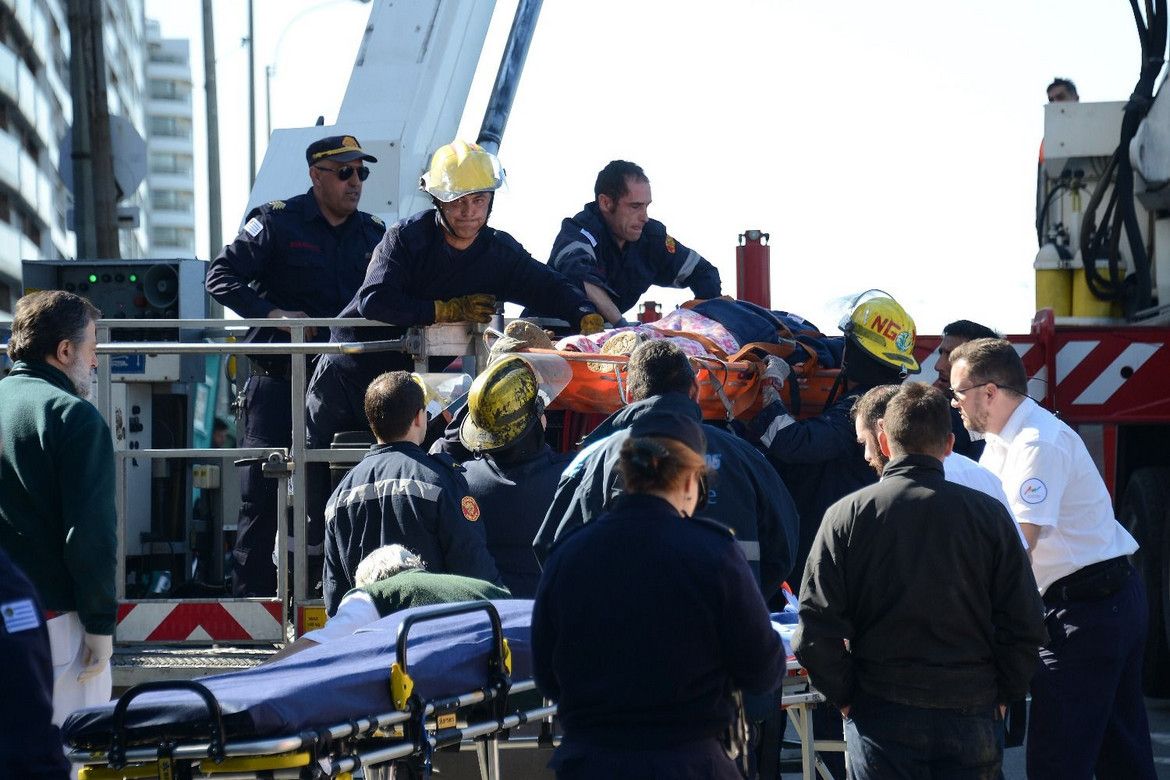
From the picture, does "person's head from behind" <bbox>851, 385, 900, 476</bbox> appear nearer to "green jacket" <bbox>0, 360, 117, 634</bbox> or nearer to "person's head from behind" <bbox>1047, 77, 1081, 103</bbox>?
"green jacket" <bbox>0, 360, 117, 634</bbox>

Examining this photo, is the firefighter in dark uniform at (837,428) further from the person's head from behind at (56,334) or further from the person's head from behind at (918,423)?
the person's head from behind at (56,334)

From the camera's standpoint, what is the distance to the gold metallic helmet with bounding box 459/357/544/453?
18.3 ft

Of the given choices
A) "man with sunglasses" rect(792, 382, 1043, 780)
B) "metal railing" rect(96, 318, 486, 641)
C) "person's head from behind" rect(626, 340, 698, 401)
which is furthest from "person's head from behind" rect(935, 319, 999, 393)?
"man with sunglasses" rect(792, 382, 1043, 780)

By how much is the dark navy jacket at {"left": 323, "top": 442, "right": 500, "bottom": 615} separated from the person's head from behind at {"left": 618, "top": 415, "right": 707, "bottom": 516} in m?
1.74

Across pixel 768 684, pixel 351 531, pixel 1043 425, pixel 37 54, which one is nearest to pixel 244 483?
pixel 351 531

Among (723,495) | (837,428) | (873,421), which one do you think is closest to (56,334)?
(723,495)

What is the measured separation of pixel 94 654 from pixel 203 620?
5.03ft

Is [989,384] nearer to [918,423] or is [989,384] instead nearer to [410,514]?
[918,423]

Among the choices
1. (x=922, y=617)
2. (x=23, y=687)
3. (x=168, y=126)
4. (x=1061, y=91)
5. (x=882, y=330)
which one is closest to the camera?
(x=23, y=687)

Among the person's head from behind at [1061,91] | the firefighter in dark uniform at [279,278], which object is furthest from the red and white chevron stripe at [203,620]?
the person's head from behind at [1061,91]

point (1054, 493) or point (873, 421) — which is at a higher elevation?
point (873, 421)

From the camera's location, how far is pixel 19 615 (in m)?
3.01

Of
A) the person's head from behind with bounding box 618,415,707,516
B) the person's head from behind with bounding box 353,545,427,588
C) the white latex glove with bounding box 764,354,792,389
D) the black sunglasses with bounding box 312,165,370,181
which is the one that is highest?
the black sunglasses with bounding box 312,165,370,181

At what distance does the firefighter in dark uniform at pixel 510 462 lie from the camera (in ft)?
18.4
